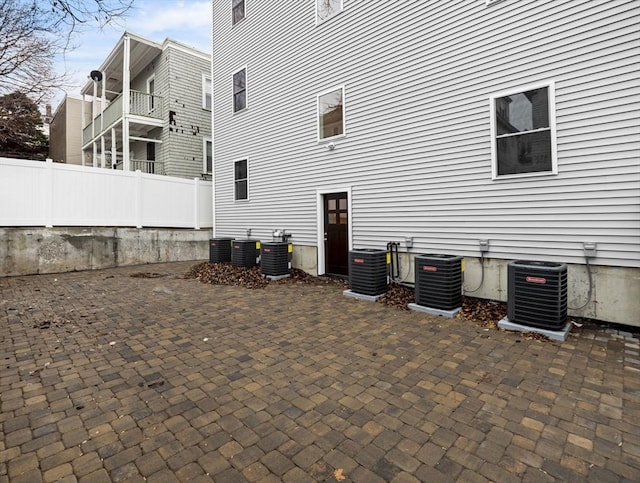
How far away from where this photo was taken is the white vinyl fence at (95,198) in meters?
8.73

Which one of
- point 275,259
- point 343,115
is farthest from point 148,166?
point 343,115

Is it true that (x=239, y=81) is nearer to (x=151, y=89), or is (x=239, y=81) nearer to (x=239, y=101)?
(x=239, y=101)

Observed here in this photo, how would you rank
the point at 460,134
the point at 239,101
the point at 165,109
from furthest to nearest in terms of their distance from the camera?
1. the point at 165,109
2. the point at 239,101
3. the point at 460,134

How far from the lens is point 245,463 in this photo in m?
2.16

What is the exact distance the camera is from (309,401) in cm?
291

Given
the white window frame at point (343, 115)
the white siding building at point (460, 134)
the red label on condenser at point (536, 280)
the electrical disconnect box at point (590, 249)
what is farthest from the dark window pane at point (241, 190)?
the electrical disconnect box at point (590, 249)

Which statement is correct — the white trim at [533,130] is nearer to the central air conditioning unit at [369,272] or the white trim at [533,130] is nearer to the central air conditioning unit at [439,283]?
the central air conditioning unit at [439,283]

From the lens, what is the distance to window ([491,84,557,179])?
17.2 feet

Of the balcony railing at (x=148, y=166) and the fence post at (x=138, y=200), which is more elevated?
the balcony railing at (x=148, y=166)

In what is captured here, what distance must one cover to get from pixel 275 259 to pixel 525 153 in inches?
233

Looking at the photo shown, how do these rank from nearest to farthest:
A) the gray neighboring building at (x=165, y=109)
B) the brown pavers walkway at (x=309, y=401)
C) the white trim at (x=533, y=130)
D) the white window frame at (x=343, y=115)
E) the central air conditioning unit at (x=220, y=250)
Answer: the brown pavers walkway at (x=309, y=401), the white trim at (x=533, y=130), the white window frame at (x=343, y=115), the central air conditioning unit at (x=220, y=250), the gray neighboring building at (x=165, y=109)

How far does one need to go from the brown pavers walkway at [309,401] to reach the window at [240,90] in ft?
28.1

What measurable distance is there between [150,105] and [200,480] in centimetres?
1675

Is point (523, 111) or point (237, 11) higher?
point (237, 11)
